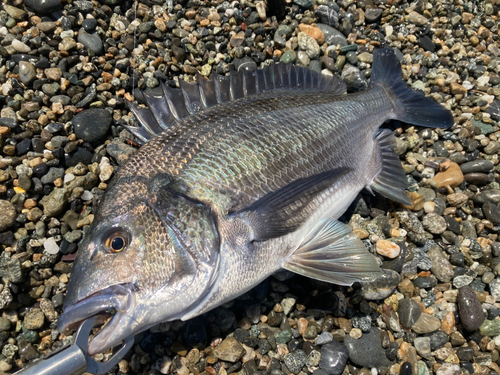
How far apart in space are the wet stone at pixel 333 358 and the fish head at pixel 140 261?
1236mm

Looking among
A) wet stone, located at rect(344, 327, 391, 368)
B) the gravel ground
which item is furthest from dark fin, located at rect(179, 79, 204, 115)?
wet stone, located at rect(344, 327, 391, 368)

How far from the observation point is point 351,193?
3.07m

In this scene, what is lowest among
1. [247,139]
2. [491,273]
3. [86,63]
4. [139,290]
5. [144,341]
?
[491,273]

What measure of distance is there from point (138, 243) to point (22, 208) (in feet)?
5.65

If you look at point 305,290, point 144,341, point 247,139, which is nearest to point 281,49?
point 247,139

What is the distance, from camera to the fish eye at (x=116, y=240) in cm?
190

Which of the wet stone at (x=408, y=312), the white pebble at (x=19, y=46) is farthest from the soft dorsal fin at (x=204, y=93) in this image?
the wet stone at (x=408, y=312)

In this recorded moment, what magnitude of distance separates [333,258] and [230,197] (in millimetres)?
969

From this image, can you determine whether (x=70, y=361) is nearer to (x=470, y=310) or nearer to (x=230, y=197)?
(x=230, y=197)

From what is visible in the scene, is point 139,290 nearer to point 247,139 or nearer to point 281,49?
point 247,139

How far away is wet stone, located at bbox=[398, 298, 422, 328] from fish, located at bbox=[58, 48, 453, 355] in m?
0.67

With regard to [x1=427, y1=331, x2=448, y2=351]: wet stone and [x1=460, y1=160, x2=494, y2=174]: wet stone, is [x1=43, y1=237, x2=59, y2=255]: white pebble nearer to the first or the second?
[x1=427, y1=331, x2=448, y2=351]: wet stone

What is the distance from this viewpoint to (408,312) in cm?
287

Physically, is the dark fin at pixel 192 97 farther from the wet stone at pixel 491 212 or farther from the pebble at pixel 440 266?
the wet stone at pixel 491 212
